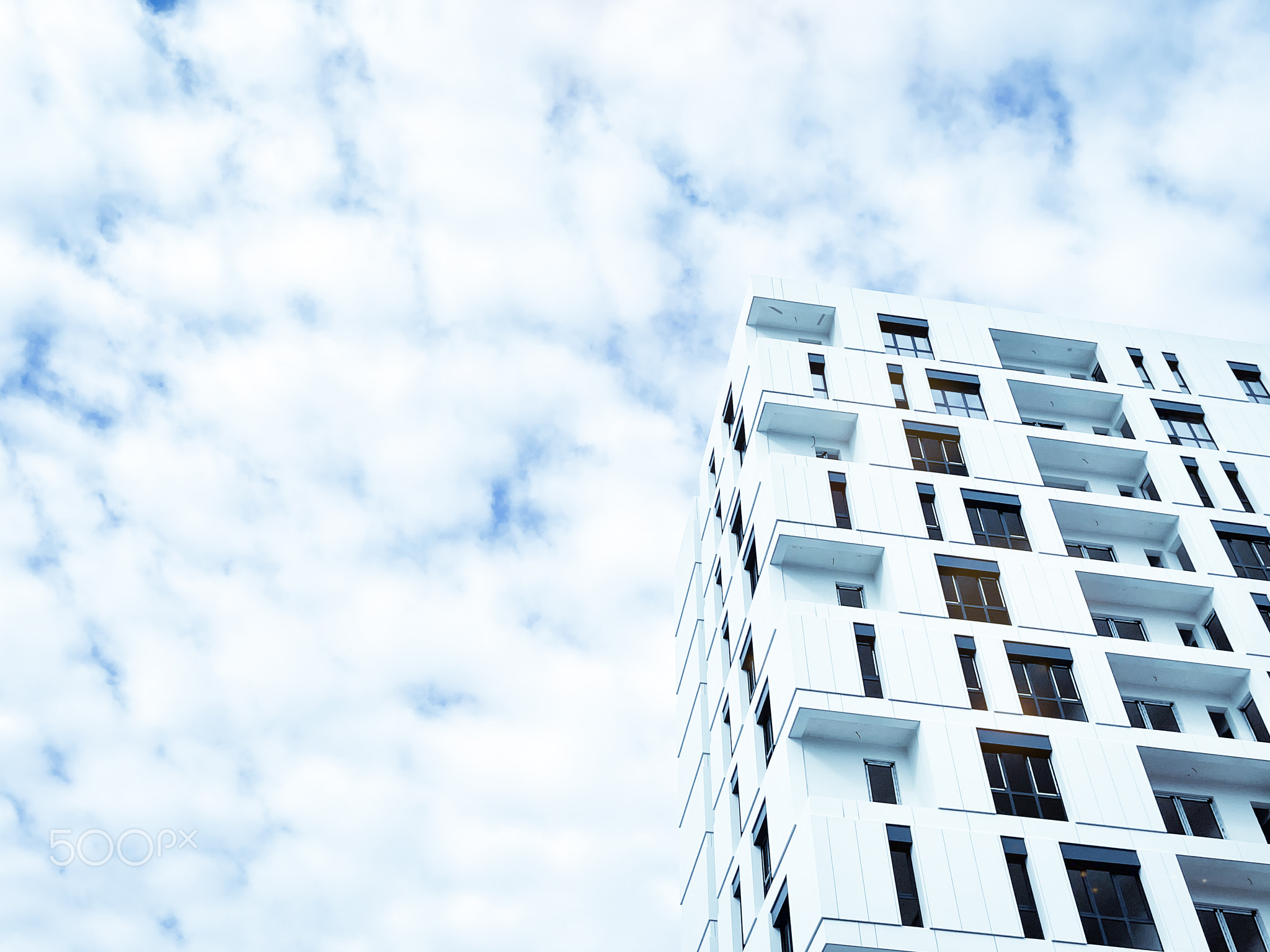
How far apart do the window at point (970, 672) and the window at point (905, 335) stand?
54.0 ft

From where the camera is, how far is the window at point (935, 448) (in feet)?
150

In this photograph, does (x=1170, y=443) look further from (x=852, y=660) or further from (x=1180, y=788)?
(x=852, y=660)

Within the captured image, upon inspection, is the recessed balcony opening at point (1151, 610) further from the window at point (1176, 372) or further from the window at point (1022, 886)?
the window at point (1176, 372)

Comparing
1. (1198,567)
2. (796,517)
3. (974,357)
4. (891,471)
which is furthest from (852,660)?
(974,357)

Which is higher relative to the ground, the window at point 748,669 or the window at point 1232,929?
the window at point 748,669

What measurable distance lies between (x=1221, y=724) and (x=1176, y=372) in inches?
758

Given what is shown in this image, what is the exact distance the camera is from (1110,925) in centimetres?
3177

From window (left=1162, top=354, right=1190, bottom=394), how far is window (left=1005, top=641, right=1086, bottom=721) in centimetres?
1955

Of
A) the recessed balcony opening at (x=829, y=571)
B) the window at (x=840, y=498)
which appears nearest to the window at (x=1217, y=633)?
the recessed balcony opening at (x=829, y=571)

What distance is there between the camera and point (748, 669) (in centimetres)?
4497

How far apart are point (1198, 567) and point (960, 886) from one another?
19159mm

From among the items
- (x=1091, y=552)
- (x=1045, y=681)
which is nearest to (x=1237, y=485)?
(x=1091, y=552)

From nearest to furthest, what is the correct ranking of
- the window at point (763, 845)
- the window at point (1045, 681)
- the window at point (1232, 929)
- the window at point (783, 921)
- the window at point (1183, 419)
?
the window at point (1232, 929)
the window at point (783, 921)
the window at point (1045, 681)
the window at point (763, 845)
the window at point (1183, 419)

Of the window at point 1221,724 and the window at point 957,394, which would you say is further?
the window at point 957,394
